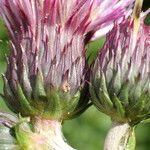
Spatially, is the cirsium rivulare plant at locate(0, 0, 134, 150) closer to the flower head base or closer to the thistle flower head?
the thistle flower head

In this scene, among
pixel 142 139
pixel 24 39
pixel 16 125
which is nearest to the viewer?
pixel 16 125

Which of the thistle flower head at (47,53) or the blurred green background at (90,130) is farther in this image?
the blurred green background at (90,130)

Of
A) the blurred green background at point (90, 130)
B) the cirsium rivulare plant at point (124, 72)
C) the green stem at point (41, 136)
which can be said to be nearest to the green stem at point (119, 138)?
the cirsium rivulare plant at point (124, 72)

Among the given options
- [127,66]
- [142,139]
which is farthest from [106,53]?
[142,139]

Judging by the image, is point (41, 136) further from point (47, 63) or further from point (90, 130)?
point (90, 130)

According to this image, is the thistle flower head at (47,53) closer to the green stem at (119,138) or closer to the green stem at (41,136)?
the green stem at (41,136)

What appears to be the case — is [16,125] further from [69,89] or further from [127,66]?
[127,66]
